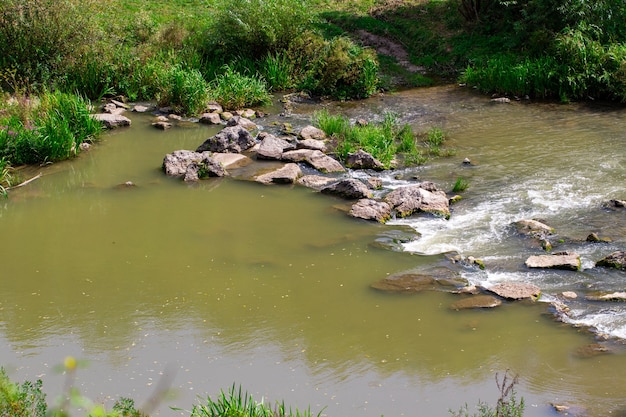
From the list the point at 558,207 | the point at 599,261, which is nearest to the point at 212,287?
the point at 599,261

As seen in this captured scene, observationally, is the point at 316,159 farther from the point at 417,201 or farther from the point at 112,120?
the point at 112,120

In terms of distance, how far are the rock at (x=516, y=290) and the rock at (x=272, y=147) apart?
6.84m

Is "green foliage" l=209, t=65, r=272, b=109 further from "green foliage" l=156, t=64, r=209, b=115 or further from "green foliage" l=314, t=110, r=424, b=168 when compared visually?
"green foliage" l=314, t=110, r=424, b=168

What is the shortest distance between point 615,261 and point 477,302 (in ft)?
6.93

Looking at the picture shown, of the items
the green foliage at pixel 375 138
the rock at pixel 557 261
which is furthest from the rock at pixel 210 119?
the rock at pixel 557 261

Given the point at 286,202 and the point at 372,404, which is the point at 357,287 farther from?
the point at 286,202

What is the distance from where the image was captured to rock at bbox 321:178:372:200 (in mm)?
13008

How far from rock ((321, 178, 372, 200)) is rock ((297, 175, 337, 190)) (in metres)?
0.41

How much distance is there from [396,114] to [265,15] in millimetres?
5339

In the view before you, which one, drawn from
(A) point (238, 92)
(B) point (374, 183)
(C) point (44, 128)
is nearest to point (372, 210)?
(B) point (374, 183)

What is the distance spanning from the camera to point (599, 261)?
10039mm

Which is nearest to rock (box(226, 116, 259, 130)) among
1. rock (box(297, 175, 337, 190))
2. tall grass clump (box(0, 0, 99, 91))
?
rock (box(297, 175, 337, 190))

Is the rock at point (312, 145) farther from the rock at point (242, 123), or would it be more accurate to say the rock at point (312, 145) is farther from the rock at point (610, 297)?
the rock at point (610, 297)

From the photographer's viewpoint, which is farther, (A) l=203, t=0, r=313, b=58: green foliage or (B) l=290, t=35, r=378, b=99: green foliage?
(A) l=203, t=0, r=313, b=58: green foliage
